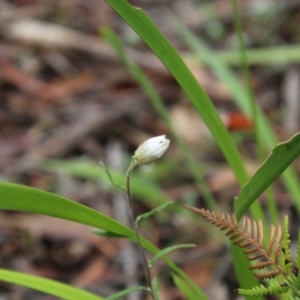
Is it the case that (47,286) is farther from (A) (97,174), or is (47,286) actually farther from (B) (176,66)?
(A) (97,174)

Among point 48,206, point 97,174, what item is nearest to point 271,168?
point 48,206

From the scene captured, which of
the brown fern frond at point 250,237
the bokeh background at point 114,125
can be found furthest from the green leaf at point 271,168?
the bokeh background at point 114,125

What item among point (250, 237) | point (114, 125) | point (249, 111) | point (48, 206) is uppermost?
point (114, 125)

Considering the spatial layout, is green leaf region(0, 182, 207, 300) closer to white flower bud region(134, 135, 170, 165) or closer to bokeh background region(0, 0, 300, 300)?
white flower bud region(134, 135, 170, 165)

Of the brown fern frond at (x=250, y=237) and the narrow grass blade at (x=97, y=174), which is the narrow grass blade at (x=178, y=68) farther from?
the narrow grass blade at (x=97, y=174)

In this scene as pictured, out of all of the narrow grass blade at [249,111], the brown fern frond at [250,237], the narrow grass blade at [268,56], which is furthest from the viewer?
the narrow grass blade at [268,56]

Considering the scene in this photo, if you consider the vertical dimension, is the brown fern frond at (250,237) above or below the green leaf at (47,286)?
below
